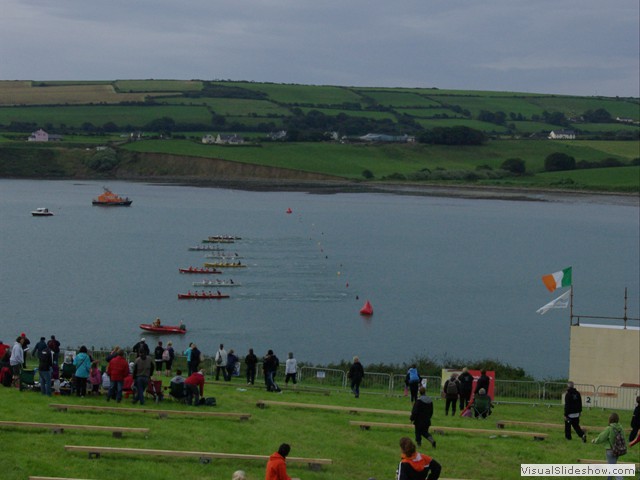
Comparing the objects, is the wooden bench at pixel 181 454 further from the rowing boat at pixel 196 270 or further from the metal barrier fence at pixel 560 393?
the rowing boat at pixel 196 270

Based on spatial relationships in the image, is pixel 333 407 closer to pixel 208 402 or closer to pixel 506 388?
pixel 208 402

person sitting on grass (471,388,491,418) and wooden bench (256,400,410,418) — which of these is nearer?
wooden bench (256,400,410,418)

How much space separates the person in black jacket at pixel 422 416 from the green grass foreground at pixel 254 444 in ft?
0.96

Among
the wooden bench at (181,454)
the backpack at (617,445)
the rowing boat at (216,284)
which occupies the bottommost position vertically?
the wooden bench at (181,454)

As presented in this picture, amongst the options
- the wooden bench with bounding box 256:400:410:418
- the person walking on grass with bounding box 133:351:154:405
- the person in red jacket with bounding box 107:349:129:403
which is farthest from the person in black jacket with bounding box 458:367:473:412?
the person in red jacket with bounding box 107:349:129:403

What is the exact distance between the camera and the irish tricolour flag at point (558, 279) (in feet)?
114

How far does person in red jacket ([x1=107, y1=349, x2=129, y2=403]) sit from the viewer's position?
22.8 meters

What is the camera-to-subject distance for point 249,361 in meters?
29.0

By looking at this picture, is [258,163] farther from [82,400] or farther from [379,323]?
[82,400]

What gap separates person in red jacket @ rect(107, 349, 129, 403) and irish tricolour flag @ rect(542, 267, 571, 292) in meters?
16.0

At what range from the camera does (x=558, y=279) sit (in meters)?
34.9

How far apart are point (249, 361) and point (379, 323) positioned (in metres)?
35.2

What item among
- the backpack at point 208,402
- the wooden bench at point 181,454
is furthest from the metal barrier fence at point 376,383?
the wooden bench at point 181,454

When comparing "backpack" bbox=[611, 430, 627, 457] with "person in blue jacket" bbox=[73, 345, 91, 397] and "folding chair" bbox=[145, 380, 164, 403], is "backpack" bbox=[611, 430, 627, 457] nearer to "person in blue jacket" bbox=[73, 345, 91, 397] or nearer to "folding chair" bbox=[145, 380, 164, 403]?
"folding chair" bbox=[145, 380, 164, 403]
